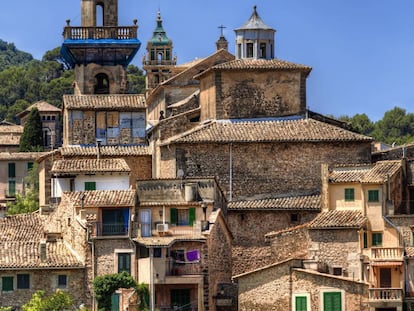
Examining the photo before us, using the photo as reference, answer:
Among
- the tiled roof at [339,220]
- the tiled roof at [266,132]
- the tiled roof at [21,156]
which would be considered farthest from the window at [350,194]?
the tiled roof at [21,156]

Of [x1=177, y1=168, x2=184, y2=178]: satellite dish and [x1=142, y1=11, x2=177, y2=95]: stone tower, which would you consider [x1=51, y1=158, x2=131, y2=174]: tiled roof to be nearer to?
[x1=177, y1=168, x2=184, y2=178]: satellite dish

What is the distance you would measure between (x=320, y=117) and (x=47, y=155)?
12.8m

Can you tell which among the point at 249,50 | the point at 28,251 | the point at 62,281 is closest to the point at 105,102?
the point at 249,50

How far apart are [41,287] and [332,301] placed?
10861 millimetres

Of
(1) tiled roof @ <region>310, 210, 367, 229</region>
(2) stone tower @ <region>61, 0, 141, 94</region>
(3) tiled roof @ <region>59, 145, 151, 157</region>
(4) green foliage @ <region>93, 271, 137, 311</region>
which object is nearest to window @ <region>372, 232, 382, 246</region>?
(1) tiled roof @ <region>310, 210, 367, 229</region>

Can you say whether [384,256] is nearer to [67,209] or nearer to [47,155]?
[67,209]

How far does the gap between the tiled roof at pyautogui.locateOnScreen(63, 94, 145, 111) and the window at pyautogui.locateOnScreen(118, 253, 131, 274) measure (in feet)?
57.0

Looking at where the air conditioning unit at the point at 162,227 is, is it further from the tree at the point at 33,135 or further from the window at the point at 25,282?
the tree at the point at 33,135

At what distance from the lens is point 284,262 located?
69438mm

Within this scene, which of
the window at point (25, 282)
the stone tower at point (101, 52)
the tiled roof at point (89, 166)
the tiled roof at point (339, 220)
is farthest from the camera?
the stone tower at point (101, 52)

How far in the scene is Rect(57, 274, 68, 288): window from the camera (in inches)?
2756

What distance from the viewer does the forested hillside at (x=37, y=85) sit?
16762 centimetres

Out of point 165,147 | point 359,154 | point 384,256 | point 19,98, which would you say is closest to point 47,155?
point 165,147

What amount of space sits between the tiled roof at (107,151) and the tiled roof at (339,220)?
13395 millimetres
